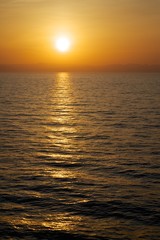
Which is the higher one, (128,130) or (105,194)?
(128,130)

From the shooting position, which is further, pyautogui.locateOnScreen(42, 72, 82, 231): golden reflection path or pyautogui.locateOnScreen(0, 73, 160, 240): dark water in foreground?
pyautogui.locateOnScreen(42, 72, 82, 231): golden reflection path

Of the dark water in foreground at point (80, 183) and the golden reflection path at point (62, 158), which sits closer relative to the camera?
the dark water in foreground at point (80, 183)

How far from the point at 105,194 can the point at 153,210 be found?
15.7ft

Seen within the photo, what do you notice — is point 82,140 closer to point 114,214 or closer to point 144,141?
point 144,141

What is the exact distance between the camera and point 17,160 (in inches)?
1647

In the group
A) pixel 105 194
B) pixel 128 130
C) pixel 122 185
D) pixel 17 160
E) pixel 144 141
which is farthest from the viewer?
pixel 128 130

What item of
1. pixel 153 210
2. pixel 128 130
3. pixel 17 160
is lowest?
pixel 153 210

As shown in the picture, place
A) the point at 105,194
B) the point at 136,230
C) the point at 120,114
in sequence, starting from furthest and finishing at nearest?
the point at 120,114
the point at 105,194
the point at 136,230

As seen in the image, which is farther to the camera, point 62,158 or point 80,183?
point 62,158

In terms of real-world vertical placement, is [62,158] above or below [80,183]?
above

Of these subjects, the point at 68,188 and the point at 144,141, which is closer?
the point at 68,188

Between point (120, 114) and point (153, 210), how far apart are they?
58484 millimetres

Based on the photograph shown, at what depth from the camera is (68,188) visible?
3291 centimetres

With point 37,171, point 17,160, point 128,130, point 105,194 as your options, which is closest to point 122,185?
point 105,194
